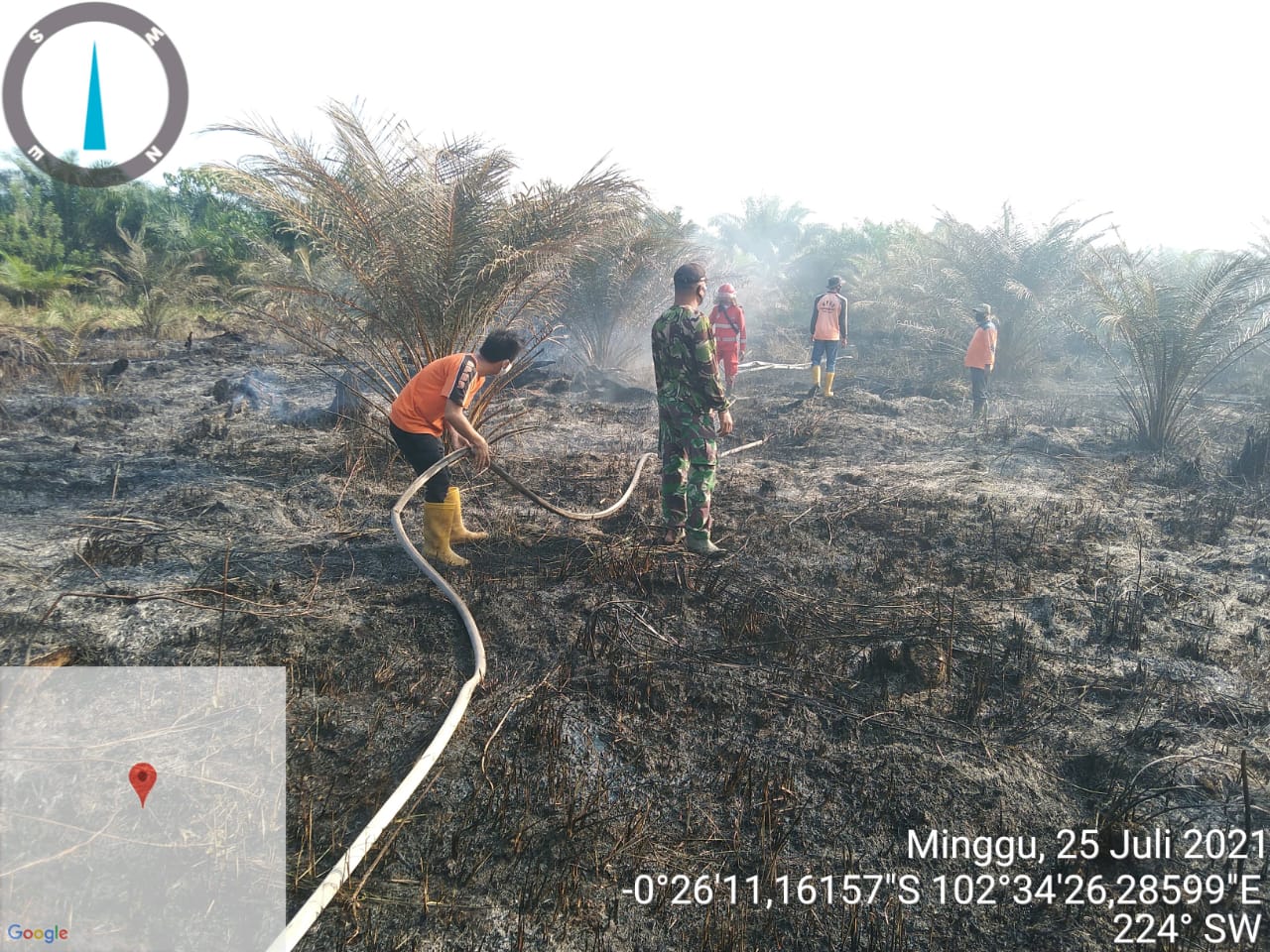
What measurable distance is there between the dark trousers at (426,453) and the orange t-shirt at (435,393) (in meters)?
0.04

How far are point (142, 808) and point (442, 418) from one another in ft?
7.90

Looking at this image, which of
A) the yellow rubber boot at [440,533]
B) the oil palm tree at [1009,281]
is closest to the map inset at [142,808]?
the yellow rubber boot at [440,533]

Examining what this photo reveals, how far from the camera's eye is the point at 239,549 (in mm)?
4238

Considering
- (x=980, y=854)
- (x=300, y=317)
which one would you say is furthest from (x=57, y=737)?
(x=300, y=317)

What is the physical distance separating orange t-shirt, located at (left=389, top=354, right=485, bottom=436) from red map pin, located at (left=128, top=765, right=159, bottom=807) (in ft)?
7.19

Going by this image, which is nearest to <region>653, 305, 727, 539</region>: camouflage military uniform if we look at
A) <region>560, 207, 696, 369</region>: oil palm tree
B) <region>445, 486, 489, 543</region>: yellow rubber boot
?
Result: <region>445, 486, 489, 543</region>: yellow rubber boot

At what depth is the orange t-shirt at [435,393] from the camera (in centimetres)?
390

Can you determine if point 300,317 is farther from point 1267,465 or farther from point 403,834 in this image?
point 1267,465

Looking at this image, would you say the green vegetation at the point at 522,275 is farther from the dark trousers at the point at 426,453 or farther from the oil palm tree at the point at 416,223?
the dark trousers at the point at 426,453

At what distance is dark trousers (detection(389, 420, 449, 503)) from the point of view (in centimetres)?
417

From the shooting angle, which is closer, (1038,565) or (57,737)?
(57,737)

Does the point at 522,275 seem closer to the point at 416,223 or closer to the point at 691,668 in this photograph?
the point at 416,223

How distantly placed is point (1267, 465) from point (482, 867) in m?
8.56

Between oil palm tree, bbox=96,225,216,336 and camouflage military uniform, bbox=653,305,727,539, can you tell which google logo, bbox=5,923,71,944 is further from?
oil palm tree, bbox=96,225,216,336
